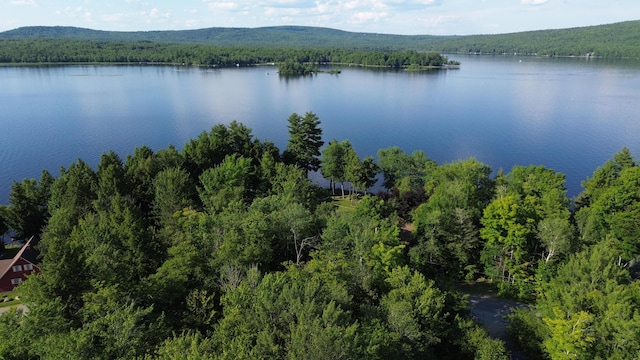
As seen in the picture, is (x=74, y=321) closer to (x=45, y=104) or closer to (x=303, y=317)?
(x=303, y=317)

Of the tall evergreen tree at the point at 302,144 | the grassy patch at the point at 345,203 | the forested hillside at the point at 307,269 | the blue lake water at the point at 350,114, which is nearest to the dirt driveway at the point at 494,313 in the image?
the forested hillside at the point at 307,269

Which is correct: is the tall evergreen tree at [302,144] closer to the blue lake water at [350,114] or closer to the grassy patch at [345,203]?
the grassy patch at [345,203]

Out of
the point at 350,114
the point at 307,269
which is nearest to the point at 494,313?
the point at 307,269

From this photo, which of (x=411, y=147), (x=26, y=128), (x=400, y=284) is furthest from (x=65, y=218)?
(x=26, y=128)

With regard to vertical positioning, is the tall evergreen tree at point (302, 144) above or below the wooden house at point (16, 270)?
above

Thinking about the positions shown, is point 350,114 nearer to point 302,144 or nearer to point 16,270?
point 302,144

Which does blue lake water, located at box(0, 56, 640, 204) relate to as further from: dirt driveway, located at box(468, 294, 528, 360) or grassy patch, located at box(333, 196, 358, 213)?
dirt driveway, located at box(468, 294, 528, 360)
